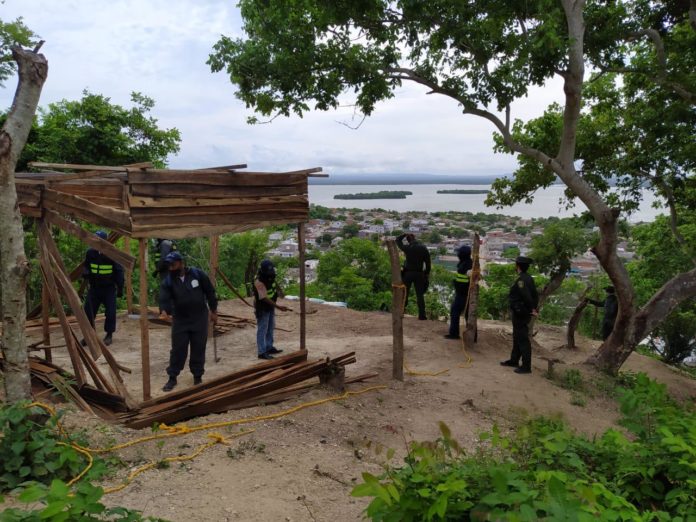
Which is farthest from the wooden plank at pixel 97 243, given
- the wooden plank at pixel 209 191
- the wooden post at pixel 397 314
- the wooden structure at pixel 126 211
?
the wooden post at pixel 397 314

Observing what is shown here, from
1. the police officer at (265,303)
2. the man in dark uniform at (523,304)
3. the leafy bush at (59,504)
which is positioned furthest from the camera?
the man in dark uniform at (523,304)

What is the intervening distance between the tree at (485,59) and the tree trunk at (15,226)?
471cm

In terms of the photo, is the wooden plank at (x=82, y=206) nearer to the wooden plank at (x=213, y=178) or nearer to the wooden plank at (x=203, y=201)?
the wooden plank at (x=203, y=201)

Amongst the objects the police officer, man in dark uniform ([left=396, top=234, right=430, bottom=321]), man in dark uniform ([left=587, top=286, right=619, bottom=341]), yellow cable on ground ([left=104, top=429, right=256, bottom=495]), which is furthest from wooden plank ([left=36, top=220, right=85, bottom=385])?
man in dark uniform ([left=587, top=286, right=619, bottom=341])

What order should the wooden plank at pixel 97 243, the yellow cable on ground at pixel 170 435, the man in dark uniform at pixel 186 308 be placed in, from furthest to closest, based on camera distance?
the man in dark uniform at pixel 186 308 < the wooden plank at pixel 97 243 < the yellow cable on ground at pixel 170 435

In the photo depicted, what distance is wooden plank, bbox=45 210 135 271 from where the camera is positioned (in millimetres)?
5643

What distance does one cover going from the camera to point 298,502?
4.15 m

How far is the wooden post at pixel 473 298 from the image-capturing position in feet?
30.6

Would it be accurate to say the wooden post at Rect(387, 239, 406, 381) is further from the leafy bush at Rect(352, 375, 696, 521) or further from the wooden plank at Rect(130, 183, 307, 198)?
the leafy bush at Rect(352, 375, 696, 521)

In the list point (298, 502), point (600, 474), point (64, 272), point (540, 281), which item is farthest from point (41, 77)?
point (540, 281)

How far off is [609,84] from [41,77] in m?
10.8

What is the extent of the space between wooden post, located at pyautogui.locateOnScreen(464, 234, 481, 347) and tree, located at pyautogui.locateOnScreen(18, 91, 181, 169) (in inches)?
393

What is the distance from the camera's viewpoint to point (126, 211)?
550cm

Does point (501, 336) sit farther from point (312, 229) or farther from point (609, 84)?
A: point (312, 229)
